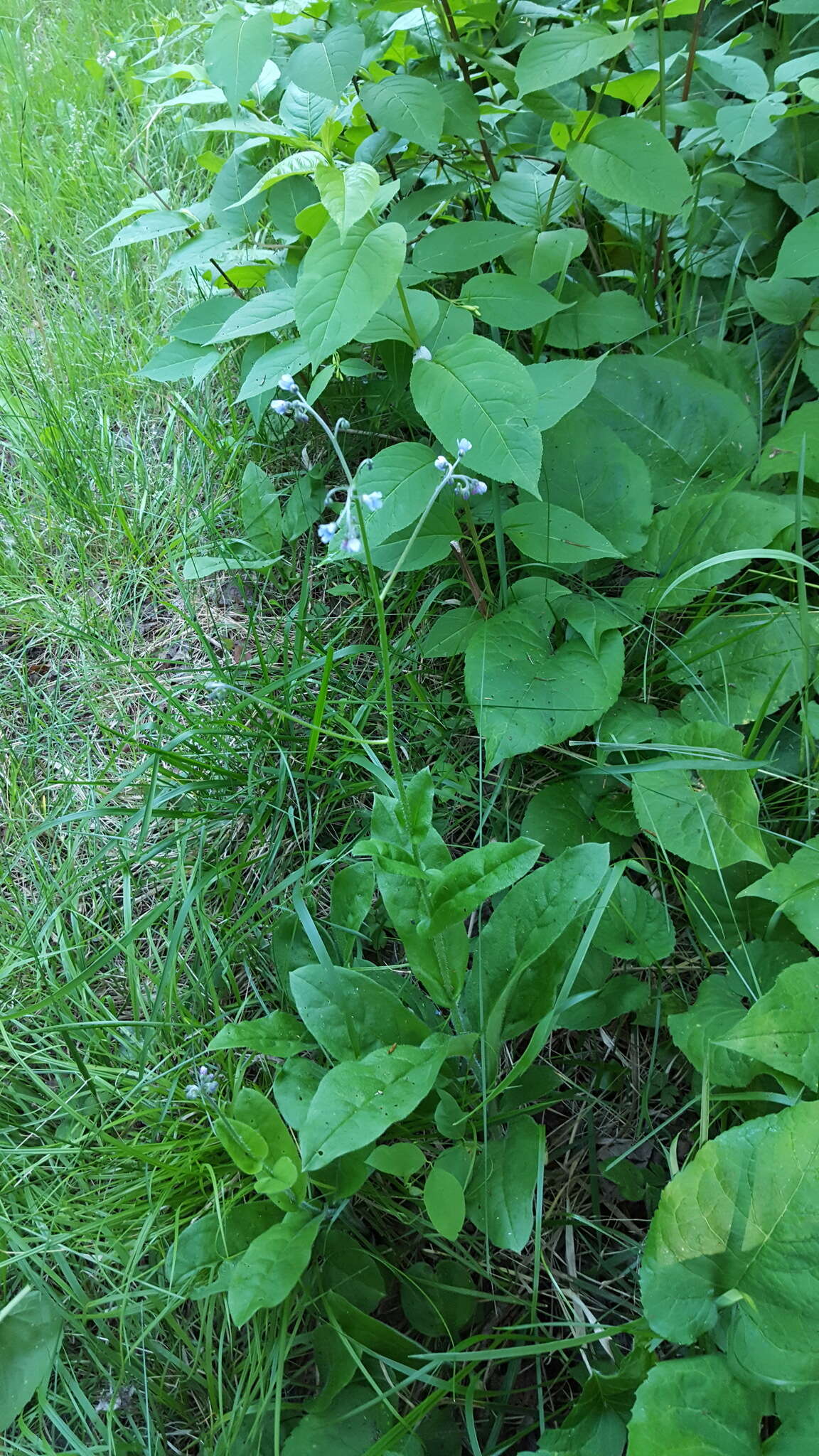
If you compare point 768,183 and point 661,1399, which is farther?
point 768,183

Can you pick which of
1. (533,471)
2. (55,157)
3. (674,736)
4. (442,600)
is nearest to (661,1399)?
(674,736)

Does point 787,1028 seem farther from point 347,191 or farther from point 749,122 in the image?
point 749,122

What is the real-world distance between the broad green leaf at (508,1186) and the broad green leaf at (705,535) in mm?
864

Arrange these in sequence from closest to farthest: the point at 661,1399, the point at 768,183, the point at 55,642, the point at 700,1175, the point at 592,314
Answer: the point at 661,1399, the point at 700,1175, the point at 592,314, the point at 768,183, the point at 55,642

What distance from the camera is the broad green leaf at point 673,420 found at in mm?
1623

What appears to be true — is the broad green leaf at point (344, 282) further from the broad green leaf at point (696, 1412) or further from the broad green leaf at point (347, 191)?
the broad green leaf at point (696, 1412)

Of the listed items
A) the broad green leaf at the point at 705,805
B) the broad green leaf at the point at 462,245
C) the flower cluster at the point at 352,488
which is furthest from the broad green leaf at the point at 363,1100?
the broad green leaf at the point at 462,245

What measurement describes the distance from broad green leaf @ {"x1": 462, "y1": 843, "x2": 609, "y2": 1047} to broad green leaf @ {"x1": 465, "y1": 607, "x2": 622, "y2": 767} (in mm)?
230

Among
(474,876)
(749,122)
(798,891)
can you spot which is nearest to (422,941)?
(474,876)

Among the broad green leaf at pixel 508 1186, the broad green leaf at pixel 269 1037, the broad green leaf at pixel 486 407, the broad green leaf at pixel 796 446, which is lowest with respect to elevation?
the broad green leaf at pixel 508 1186

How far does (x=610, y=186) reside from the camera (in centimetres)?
145

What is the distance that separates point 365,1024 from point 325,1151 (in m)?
0.27

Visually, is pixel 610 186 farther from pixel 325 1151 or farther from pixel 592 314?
pixel 325 1151

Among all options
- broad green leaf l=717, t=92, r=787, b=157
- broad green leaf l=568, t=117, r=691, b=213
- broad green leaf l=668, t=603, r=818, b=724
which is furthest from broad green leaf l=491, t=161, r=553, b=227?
broad green leaf l=668, t=603, r=818, b=724
